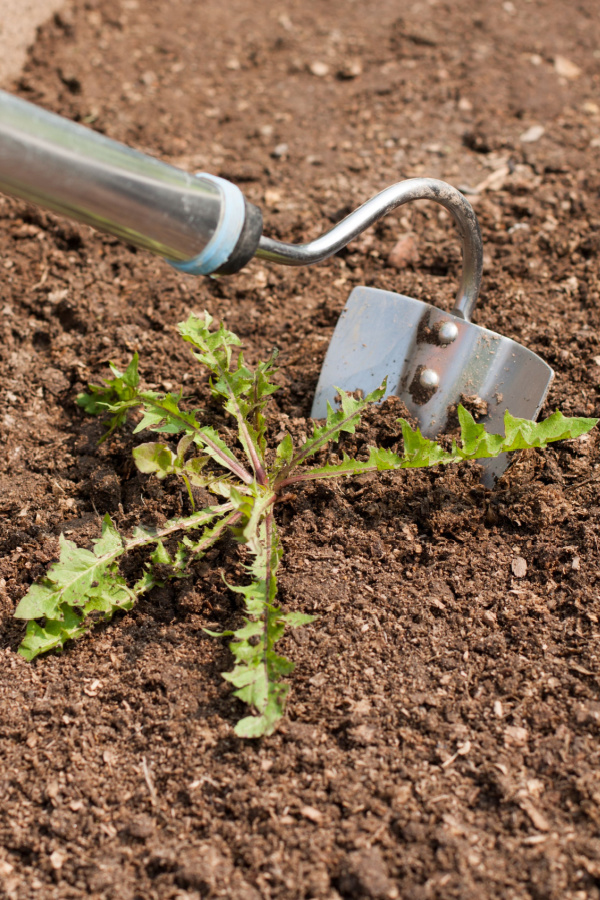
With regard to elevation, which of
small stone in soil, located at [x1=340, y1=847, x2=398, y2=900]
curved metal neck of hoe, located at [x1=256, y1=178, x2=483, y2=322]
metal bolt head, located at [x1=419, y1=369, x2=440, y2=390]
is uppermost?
curved metal neck of hoe, located at [x1=256, y1=178, x2=483, y2=322]

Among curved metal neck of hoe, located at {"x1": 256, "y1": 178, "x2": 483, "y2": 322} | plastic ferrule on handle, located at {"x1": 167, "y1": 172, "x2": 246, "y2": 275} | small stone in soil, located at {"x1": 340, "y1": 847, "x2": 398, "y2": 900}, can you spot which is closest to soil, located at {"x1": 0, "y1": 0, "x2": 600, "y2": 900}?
small stone in soil, located at {"x1": 340, "y1": 847, "x2": 398, "y2": 900}

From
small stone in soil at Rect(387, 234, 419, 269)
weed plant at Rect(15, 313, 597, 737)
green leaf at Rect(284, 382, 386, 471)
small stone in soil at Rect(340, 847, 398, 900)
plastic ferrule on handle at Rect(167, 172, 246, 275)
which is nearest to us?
small stone in soil at Rect(340, 847, 398, 900)

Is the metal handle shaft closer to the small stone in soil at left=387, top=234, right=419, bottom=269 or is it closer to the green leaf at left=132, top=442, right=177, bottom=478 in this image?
the green leaf at left=132, top=442, right=177, bottom=478

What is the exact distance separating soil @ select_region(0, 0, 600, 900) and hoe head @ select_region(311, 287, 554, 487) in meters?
0.13

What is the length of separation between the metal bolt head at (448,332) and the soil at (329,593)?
0.32 metres

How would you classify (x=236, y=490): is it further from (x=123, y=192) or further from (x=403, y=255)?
(x=403, y=255)

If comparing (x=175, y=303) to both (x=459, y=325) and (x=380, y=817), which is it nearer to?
(x=459, y=325)

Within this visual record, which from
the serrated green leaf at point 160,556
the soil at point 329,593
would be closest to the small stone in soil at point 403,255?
the soil at point 329,593

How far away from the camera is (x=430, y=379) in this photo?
2.13 m

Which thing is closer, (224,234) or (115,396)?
(224,234)

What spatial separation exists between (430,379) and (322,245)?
569 mm

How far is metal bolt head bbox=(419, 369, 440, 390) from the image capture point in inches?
83.8

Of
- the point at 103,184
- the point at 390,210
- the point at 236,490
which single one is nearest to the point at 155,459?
the point at 236,490

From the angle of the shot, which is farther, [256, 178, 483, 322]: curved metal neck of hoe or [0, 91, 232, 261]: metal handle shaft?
[256, 178, 483, 322]: curved metal neck of hoe
